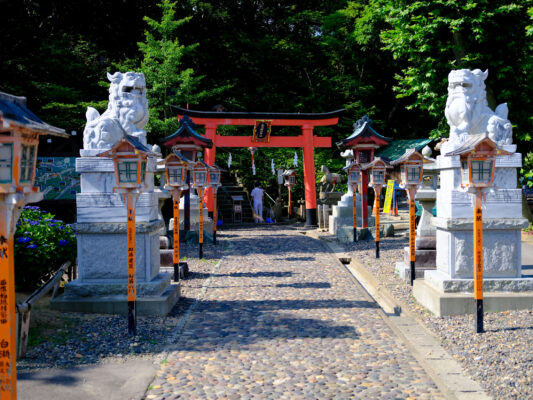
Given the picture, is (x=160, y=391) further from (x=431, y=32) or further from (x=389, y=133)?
(x=389, y=133)

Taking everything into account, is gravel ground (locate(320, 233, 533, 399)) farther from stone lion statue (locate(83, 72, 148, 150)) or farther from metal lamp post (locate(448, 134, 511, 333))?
stone lion statue (locate(83, 72, 148, 150))

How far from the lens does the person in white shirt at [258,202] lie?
24250 millimetres

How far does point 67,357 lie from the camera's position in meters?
5.17

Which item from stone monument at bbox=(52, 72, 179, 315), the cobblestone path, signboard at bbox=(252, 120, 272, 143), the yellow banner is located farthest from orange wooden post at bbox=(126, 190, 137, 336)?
the yellow banner

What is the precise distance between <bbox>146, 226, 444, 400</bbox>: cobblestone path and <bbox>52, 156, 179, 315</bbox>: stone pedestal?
970mm

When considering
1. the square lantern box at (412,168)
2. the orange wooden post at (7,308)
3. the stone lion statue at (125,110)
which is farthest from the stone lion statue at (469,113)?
the orange wooden post at (7,308)

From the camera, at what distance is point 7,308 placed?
3443mm

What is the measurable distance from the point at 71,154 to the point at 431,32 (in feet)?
47.0

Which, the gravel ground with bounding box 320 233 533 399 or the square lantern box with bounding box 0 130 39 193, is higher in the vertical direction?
the square lantern box with bounding box 0 130 39 193

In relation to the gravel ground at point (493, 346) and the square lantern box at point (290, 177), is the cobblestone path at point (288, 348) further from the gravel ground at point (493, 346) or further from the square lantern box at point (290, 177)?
the square lantern box at point (290, 177)

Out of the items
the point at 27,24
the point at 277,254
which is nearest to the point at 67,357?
the point at 277,254

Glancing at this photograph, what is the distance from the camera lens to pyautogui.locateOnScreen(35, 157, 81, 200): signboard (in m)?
19.4

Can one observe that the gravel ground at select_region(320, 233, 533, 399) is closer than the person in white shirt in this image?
Yes

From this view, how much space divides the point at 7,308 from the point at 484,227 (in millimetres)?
5904
